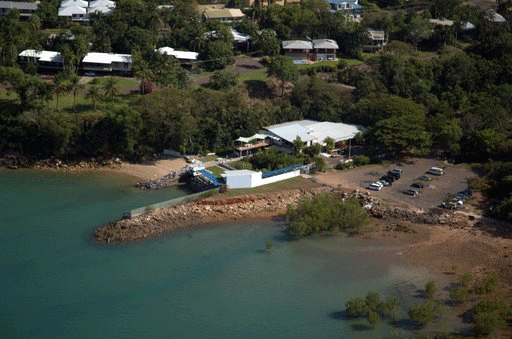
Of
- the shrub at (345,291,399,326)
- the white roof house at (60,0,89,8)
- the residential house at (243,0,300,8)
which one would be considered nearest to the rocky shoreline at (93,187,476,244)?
the shrub at (345,291,399,326)

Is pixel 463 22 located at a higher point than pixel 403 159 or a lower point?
higher

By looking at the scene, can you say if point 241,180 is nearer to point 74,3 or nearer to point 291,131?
point 291,131

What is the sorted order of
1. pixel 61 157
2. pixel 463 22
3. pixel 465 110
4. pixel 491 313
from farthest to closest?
pixel 463 22 → pixel 465 110 → pixel 61 157 → pixel 491 313

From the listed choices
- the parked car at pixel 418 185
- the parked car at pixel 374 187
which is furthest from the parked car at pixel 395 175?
the parked car at pixel 374 187

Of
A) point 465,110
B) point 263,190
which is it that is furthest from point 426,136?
point 263,190

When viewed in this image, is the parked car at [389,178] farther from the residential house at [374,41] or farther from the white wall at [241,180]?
the residential house at [374,41]

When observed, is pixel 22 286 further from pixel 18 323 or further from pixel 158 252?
pixel 158 252
